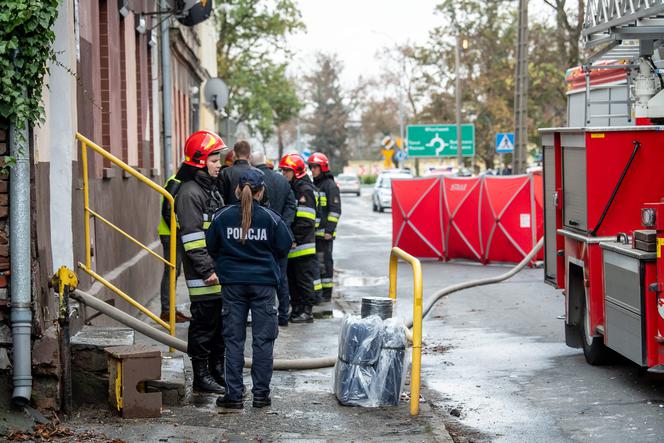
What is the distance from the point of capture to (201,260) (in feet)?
28.6

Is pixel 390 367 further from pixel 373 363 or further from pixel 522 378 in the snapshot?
pixel 522 378

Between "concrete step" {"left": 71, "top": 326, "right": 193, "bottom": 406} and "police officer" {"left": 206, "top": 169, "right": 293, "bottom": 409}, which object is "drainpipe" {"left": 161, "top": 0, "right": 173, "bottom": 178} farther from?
"police officer" {"left": 206, "top": 169, "right": 293, "bottom": 409}

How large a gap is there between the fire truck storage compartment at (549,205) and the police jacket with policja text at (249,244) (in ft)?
12.2

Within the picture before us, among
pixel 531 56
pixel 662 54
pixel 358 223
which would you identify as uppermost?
pixel 531 56

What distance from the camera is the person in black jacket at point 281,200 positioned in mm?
12211

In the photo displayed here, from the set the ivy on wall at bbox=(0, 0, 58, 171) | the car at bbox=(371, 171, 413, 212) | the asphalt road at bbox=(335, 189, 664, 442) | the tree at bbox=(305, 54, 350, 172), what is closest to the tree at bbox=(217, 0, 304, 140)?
the car at bbox=(371, 171, 413, 212)

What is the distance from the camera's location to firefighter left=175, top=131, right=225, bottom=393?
28.7ft

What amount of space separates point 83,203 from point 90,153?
1621 mm

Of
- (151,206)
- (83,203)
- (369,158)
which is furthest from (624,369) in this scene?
(369,158)

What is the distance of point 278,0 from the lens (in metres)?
47.0

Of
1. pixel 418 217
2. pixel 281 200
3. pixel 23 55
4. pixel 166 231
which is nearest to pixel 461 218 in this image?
pixel 418 217

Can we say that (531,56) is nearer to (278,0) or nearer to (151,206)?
(278,0)

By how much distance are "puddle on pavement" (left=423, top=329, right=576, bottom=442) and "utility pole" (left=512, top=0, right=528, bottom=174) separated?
13.7m

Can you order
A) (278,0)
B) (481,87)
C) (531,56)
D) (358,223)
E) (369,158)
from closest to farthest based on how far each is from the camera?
(358,223) → (278,0) → (531,56) → (481,87) → (369,158)
